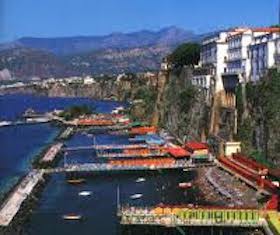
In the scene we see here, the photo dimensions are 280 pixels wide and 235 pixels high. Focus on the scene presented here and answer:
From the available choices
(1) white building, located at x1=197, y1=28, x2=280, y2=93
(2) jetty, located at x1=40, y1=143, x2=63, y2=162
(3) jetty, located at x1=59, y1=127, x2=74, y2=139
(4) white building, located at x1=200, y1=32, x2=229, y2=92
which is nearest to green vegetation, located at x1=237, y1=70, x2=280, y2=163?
Answer: (1) white building, located at x1=197, y1=28, x2=280, y2=93

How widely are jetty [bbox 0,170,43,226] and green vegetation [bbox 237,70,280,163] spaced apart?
15758 millimetres

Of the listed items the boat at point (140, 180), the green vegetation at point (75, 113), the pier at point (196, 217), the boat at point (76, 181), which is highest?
the pier at point (196, 217)

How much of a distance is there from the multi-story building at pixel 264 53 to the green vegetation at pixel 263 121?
1.48 m

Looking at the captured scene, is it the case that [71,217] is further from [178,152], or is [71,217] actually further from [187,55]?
[187,55]

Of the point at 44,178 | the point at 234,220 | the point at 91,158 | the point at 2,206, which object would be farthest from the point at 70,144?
the point at 234,220

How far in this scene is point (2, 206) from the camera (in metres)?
43.4

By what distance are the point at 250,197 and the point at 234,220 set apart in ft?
24.6

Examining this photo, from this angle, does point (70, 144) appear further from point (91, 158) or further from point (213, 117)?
point (213, 117)

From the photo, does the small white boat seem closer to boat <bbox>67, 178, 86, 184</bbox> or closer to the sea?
the sea

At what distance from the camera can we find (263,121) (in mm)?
51938

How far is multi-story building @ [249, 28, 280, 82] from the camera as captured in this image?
53.9 metres

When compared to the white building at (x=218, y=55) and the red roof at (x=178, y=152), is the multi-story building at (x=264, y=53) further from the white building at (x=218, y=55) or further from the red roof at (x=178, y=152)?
the red roof at (x=178, y=152)

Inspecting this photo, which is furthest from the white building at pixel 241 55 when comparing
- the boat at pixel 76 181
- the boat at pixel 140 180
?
the boat at pixel 76 181

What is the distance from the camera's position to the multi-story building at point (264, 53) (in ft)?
177
